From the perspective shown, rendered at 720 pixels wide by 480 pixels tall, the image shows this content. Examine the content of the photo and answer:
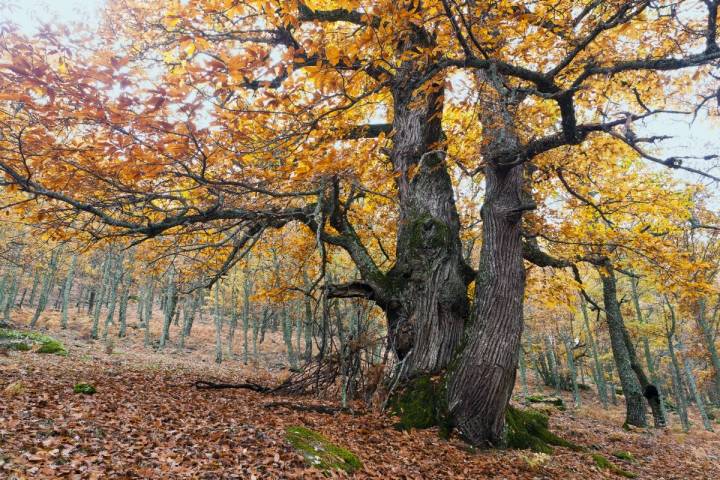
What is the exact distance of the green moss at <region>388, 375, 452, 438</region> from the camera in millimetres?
5562

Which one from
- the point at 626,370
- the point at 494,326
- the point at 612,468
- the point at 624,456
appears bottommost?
the point at 624,456

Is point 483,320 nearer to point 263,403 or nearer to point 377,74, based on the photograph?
point 263,403

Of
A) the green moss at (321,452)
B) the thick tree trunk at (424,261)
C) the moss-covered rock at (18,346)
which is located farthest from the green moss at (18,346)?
the thick tree trunk at (424,261)

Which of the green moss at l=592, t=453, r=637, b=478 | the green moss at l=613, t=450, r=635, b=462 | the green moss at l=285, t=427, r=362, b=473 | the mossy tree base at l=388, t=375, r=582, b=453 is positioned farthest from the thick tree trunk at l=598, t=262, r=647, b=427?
the green moss at l=285, t=427, r=362, b=473

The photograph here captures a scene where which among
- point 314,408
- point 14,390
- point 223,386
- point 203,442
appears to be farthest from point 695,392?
point 14,390

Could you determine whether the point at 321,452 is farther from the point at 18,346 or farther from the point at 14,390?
the point at 18,346

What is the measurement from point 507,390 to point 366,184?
4.90 meters

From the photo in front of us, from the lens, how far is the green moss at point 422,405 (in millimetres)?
5562

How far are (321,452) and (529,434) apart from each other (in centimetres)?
387

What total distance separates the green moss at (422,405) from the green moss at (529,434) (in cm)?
109

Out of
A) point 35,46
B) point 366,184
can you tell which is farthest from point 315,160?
point 366,184

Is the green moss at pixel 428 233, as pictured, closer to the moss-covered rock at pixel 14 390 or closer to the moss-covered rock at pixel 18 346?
the moss-covered rock at pixel 14 390

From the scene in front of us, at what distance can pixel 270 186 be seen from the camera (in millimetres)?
6414

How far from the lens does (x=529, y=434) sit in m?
6.30
